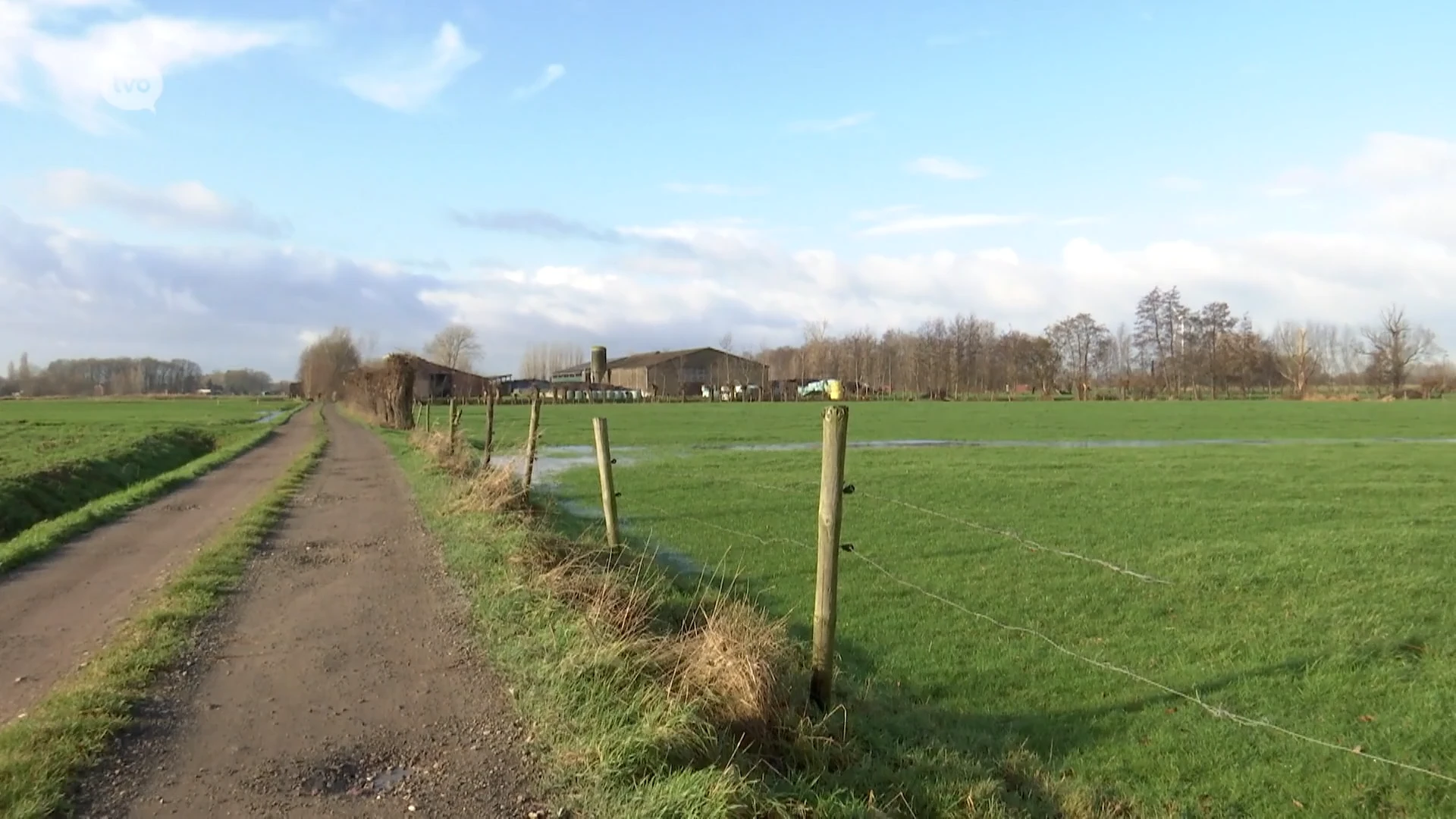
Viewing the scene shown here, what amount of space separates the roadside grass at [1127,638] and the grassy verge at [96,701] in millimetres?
3743

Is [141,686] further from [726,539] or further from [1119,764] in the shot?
[726,539]

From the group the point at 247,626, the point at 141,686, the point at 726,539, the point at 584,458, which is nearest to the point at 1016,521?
the point at 726,539

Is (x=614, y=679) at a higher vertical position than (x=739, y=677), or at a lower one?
lower

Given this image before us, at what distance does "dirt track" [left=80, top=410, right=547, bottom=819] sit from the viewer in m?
4.80

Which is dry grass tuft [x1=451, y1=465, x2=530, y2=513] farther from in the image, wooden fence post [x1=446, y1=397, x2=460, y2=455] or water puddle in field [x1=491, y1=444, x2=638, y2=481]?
wooden fence post [x1=446, y1=397, x2=460, y2=455]

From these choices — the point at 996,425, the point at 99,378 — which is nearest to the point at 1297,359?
the point at 996,425

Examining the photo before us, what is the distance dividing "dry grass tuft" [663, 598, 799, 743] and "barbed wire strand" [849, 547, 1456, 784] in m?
3.33

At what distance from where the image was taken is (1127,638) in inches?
359

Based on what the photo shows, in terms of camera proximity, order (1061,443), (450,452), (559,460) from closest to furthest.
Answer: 1. (450,452)
2. (559,460)
3. (1061,443)

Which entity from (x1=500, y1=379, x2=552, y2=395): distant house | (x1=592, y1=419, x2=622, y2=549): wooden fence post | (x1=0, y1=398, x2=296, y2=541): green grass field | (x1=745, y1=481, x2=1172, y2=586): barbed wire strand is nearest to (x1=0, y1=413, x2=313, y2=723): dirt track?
(x1=0, y1=398, x2=296, y2=541): green grass field

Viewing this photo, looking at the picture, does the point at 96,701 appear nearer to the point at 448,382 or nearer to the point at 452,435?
the point at 452,435

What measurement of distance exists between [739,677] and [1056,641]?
4.64 m

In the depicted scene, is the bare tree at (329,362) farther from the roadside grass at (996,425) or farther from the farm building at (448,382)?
the roadside grass at (996,425)

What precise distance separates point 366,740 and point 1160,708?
222 inches
